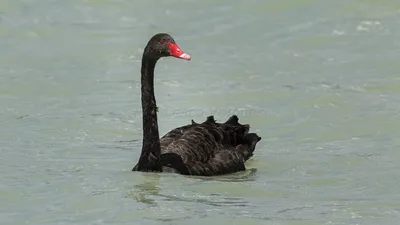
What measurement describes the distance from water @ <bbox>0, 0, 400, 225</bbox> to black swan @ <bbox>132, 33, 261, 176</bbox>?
15 centimetres

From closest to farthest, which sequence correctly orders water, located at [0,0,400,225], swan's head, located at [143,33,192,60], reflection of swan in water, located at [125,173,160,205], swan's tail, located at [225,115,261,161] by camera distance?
1. water, located at [0,0,400,225]
2. reflection of swan in water, located at [125,173,160,205]
3. swan's head, located at [143,33,192,60]
4. swan's tail, located at [225,115,261,161]

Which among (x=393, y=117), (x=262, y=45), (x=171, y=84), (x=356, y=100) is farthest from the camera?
(x=262, y=45)

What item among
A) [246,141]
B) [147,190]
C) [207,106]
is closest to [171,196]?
[147,190]

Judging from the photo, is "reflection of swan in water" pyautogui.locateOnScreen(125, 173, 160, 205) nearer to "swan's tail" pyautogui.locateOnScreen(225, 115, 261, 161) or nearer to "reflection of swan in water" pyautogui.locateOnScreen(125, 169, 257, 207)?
"reflection of swan in water" pyautogui.locateOnScreen(125, 169, 257, 207)

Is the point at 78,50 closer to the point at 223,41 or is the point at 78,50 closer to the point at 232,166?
the point at 223,41

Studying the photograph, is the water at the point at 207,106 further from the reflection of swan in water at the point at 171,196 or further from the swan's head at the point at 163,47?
the swan's head at the point at 163,47

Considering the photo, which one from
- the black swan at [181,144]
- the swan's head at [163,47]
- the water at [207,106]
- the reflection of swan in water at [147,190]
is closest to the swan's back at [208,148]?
the black swan at [181,144]

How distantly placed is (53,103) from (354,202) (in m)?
5.39

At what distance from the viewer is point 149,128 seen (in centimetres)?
944

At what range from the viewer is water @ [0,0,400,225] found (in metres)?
8.13

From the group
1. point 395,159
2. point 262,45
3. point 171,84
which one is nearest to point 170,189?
point 395,159

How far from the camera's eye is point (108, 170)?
9.48 metres

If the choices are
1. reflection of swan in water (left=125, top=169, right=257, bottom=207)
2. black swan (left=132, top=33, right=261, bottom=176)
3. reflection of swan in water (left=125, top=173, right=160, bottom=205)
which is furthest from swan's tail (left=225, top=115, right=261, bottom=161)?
reflection of swan in water (left=125, top=173, right=160, bottom=205)

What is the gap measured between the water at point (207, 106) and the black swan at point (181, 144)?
0.15 m
